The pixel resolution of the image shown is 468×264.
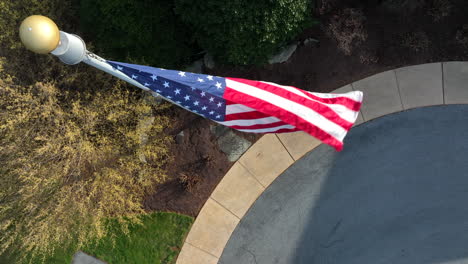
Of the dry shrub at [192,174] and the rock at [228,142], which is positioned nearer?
the dry shrub at [192,174]

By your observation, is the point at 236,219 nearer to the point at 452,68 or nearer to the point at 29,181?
the point at 29,181

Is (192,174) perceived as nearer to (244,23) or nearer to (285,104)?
(285,104)

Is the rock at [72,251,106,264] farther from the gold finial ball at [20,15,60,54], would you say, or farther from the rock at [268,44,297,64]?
the rock at [268,44,297,64]

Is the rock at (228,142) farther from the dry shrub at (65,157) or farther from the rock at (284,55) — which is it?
the rock at (284,55)

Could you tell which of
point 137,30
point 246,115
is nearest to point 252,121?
point 246,115

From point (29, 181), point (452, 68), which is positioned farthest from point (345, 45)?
point (29, 181)

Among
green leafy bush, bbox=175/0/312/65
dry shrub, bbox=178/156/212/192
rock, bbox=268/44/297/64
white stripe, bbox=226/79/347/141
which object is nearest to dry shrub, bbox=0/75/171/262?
dry shrub, bbox=178/156/212/192

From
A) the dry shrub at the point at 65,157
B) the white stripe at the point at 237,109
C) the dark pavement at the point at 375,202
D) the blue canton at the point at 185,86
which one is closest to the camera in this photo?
the blue canton at the point at 185,86

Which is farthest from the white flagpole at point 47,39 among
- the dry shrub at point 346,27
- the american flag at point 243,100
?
the dry shrub at point 346,27
